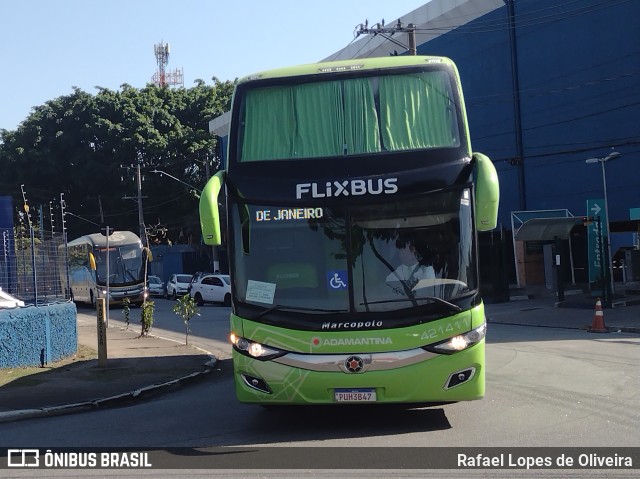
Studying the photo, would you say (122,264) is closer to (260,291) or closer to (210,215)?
(210,215)

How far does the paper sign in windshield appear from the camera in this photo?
819 centimetres

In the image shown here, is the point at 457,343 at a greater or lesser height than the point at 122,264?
lesser

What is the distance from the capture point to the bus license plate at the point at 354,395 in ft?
25.8

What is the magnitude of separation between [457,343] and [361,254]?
1.36 meters

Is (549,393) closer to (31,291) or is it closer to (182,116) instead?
(31,291)

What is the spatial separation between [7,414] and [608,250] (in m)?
20.4

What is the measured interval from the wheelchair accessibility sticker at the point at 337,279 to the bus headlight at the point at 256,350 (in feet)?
2.87

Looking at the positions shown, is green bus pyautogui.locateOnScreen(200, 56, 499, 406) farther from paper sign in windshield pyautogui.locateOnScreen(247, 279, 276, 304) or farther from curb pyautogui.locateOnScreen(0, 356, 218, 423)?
curb pyautogui.locateOnScreen(0, 356, 218, 423)

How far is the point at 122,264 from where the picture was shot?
35.0 m

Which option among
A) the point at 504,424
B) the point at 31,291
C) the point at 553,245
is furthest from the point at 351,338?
the point at 553,245

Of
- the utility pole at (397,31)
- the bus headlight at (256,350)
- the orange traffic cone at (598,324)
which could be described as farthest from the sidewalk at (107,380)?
the utility pole at (397,31)

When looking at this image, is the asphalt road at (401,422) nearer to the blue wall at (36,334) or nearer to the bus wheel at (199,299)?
the blue wall at (36,334)

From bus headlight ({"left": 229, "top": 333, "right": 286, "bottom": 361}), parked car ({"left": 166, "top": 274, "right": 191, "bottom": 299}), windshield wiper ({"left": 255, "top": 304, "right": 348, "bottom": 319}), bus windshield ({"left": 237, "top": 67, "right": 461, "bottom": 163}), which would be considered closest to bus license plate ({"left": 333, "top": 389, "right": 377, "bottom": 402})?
bus headlight ({"left": 229, "top": 333, "right": 286, "bottom": 361})

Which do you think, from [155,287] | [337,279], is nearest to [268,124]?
[337,279]
